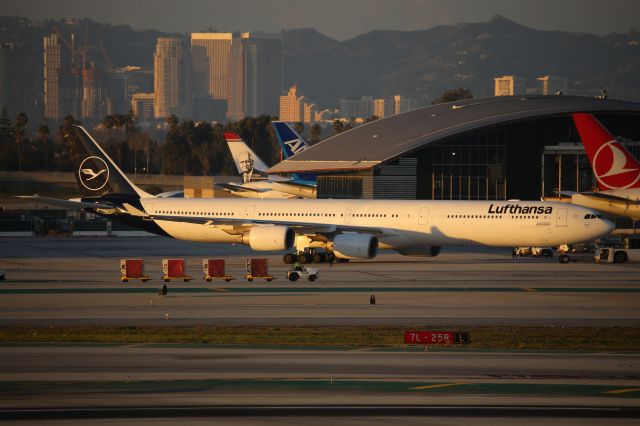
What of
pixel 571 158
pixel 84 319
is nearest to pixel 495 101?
pixel 571 158

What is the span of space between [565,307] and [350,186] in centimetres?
5583

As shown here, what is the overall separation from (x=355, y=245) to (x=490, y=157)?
126ft

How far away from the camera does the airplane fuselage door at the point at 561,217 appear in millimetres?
59125

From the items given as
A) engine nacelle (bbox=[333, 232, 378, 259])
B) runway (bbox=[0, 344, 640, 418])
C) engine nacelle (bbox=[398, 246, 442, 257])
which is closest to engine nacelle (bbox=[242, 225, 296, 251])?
engine nacelle (bbox=[333, 232, 378, 259])

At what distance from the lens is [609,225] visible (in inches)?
2343

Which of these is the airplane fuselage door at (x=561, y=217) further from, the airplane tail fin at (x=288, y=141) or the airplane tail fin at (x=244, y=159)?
the airplane tail fin at (x=288, y=141)

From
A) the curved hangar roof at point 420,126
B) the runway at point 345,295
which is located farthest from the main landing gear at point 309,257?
the curved hangar roof at point 420,126

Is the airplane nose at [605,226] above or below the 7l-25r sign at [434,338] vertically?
above

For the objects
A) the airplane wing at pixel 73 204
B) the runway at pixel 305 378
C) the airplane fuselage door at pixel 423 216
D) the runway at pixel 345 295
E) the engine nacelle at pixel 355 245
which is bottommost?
the runway at pixel 305 378

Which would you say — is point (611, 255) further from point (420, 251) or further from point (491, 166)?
point (491, 166)

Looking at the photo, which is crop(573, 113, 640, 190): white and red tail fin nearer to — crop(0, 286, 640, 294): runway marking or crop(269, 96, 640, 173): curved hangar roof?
crop(269, 96, 640, 173): curved hangar roof

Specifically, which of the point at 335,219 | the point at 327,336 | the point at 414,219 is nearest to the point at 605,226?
the point at 414,219

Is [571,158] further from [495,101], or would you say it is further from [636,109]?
[495,101]

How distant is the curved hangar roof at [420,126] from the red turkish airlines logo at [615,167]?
20.8 metres
